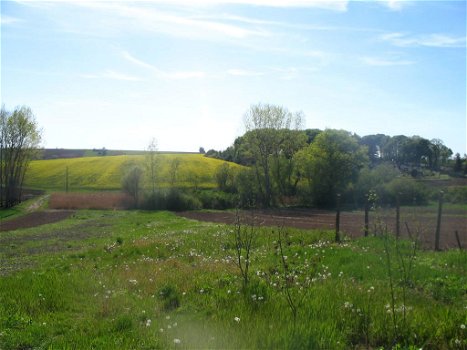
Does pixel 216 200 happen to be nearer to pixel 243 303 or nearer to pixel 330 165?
pixel 330 165

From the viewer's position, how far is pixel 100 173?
83.6 meters

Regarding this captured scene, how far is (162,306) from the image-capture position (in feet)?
28.4

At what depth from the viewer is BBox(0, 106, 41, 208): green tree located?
5638 centimetres

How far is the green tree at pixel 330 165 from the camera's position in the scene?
55781mm

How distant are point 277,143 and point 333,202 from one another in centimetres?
1205

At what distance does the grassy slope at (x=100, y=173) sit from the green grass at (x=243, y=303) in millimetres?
51780

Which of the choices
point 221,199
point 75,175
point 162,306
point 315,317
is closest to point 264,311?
point 315,317

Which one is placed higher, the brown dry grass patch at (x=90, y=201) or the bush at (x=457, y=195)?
the bush at (x=457, y=195)

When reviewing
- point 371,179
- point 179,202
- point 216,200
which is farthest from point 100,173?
point 371,179

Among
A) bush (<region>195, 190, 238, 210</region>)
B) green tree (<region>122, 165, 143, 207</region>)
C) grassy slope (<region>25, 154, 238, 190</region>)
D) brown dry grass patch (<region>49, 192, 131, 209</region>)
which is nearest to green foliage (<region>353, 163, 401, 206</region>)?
bush (<region>195, 190, 238, 210</region>)

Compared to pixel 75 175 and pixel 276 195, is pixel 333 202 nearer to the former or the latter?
pixel 276 195

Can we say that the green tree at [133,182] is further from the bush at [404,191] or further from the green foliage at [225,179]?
the bush at [404,191]

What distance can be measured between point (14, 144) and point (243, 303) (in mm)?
58568

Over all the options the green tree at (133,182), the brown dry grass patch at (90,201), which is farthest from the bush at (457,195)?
the brown dry grass patch at (90,201)
